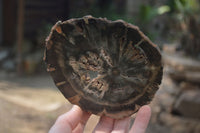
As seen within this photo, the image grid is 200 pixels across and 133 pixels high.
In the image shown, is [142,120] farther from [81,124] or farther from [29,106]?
[29,106]

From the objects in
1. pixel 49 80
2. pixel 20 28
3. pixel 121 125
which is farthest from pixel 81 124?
pixel 20 28

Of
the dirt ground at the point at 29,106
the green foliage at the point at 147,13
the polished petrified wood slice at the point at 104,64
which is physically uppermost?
the polished petrified wood slice at the point at 104,64

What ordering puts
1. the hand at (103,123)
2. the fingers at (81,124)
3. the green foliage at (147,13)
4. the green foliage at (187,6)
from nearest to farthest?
1. the hand at (103,123)
2. the fingers at (81,124)
3. the green foliage at (187,6)
4. the green foliage at (147,13)

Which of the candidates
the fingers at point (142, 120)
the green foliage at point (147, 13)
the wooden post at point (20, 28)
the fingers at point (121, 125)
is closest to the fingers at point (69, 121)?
the fingers at point (121, 125)

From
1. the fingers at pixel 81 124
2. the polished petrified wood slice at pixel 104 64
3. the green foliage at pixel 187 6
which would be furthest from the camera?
the green foliage at pixel 187 6

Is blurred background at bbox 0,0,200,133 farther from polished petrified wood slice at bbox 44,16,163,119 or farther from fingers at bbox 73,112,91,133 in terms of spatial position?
polished petrified wood slice at bbox 44,16,163,119

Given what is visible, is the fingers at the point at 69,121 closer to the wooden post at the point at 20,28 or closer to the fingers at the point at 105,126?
the fingers at the point at 105,126

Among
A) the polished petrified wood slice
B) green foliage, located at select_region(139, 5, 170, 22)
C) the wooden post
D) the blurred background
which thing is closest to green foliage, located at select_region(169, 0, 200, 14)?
the blurred background
